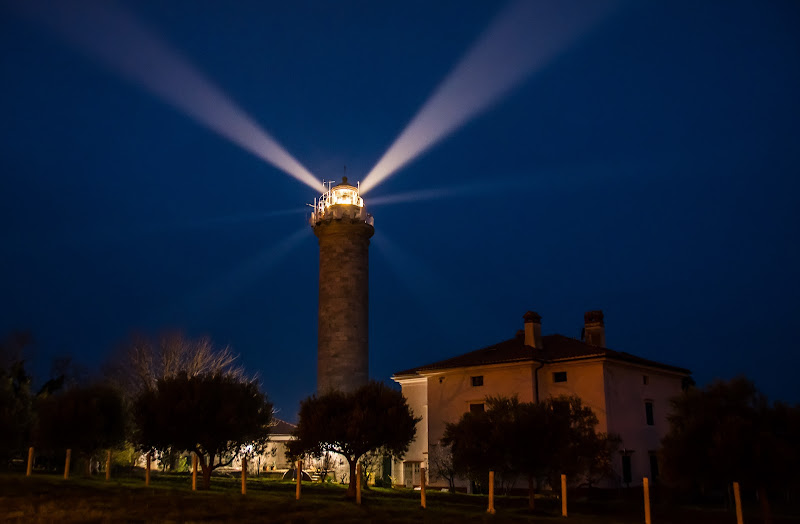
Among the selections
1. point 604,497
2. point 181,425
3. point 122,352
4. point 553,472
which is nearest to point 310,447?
point 181,425

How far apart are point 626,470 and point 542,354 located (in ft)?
21.4

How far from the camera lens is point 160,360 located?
4697 cm

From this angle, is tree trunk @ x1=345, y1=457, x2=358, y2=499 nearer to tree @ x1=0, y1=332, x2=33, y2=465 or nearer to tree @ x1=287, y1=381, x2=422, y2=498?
tree @ x1=287, y1=381, x2=422, y2=498

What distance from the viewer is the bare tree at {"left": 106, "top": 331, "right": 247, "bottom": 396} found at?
1779 inches

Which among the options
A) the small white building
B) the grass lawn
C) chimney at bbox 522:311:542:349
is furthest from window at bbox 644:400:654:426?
the grass lawn

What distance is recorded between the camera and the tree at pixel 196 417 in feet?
88.0

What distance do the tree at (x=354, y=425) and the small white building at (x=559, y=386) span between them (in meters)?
5.11

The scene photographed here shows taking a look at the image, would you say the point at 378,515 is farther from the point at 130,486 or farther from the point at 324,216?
the point at 324,216

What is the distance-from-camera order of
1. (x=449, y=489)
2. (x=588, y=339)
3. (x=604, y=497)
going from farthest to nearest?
(x=588, y=339), (x=449, y=489), (x=604, y=497)

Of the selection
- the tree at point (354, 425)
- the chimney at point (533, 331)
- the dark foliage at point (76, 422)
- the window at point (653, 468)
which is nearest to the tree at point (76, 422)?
the dark foliage at point (76, 422)

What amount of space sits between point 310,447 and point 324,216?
733 inches

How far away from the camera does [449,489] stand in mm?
34312

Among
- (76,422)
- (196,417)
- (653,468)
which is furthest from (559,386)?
(76,422)

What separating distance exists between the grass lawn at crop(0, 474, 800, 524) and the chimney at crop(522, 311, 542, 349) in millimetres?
10573
